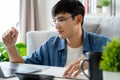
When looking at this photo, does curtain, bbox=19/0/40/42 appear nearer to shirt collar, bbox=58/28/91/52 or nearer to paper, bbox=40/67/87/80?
shirt collar, bbox=58/28/91/52

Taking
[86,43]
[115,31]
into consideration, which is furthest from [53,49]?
[115,31]

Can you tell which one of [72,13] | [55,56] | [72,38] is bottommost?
[55,56]

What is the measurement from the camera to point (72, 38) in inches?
72.1

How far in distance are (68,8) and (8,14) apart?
91.7 inches

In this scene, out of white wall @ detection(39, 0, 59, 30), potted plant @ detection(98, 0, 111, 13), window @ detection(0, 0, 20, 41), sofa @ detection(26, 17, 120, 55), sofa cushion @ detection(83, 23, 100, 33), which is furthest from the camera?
white wall @ detection(39, 0, 59, 30)

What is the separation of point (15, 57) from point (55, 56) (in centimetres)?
31

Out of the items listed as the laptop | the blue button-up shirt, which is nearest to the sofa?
the blue button-up shirt

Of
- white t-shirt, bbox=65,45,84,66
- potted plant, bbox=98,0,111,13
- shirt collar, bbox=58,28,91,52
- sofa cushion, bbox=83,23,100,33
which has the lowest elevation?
white t-shirt, bbox=65,45,84,66

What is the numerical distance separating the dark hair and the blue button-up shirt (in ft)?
0.57

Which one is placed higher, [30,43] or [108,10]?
[108,10]

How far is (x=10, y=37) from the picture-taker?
5.28 feet

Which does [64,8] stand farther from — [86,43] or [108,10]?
[108,10]

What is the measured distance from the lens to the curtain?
386 centimetres

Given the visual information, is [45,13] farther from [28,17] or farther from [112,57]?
[112,57]
